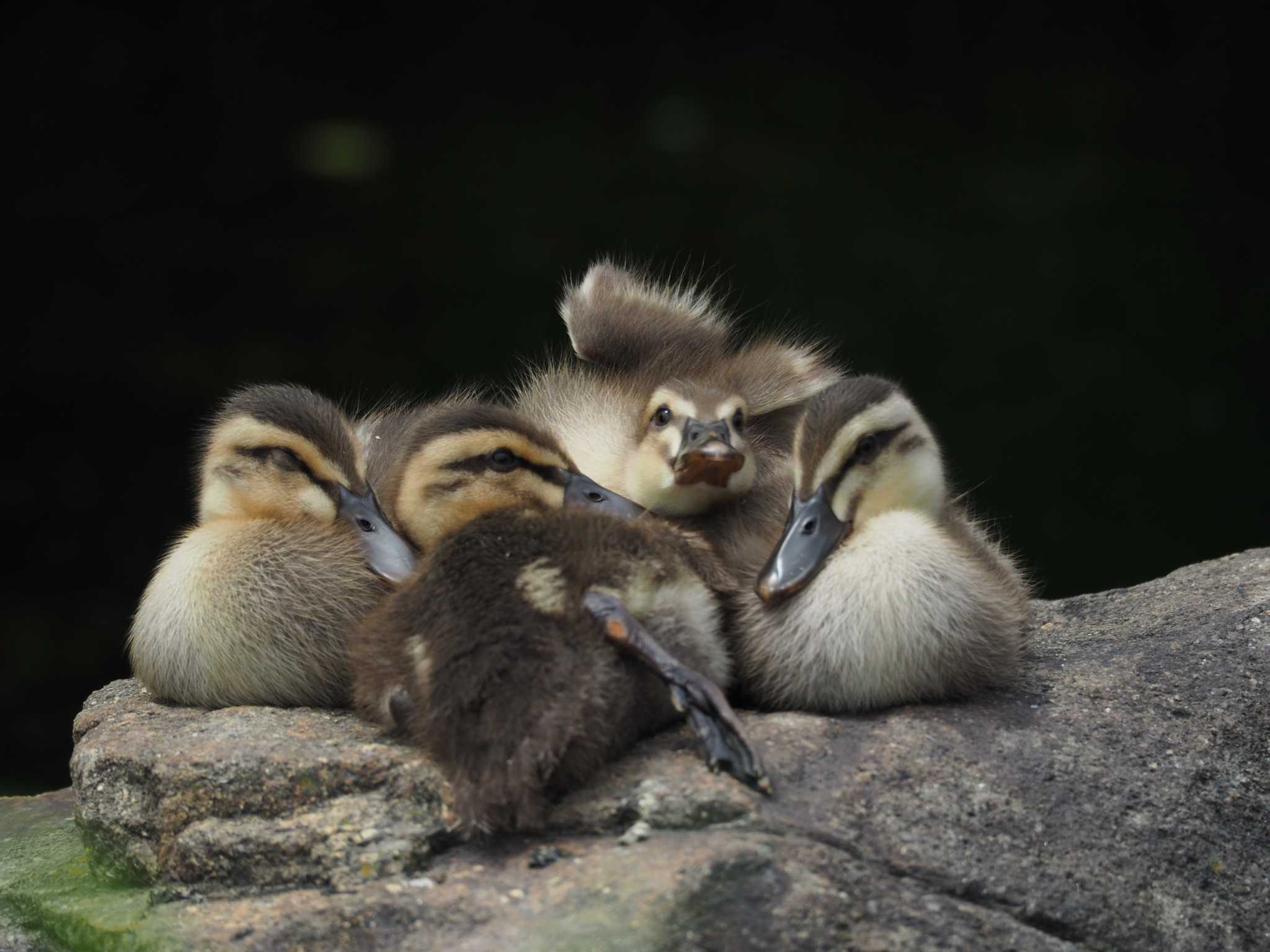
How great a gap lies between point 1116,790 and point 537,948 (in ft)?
3.01

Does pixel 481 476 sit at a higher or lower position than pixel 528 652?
higher

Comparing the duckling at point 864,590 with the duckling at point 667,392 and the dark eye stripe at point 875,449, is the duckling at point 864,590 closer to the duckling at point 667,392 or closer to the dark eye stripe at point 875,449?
the dark eye stripe at point 875,449

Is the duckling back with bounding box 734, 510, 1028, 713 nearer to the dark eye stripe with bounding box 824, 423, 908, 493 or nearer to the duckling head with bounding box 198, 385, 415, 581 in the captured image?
the dark eye stripe with bounding box 824, 423, 908, 493

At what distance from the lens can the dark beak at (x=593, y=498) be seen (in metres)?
2.39

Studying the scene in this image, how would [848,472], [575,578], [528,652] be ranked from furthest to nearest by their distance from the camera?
[848,472], [575,578], [528,652]

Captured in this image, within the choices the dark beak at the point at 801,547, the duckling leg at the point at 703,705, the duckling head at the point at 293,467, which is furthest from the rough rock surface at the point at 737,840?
the duckling head at the point at 293,467

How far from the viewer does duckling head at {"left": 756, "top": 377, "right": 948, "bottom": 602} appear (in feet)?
7.44

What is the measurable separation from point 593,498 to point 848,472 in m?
0.41

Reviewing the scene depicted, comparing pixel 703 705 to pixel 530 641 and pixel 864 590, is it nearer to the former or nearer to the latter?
pixel 530 641

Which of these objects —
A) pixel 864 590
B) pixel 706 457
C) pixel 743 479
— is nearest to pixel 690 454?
pixel 706 457

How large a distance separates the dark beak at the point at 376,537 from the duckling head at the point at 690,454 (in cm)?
42

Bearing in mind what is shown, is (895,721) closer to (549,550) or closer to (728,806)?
(728,806)

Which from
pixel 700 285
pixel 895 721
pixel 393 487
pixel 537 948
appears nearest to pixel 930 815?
pixel 895 721

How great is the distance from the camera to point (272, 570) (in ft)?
7.89
